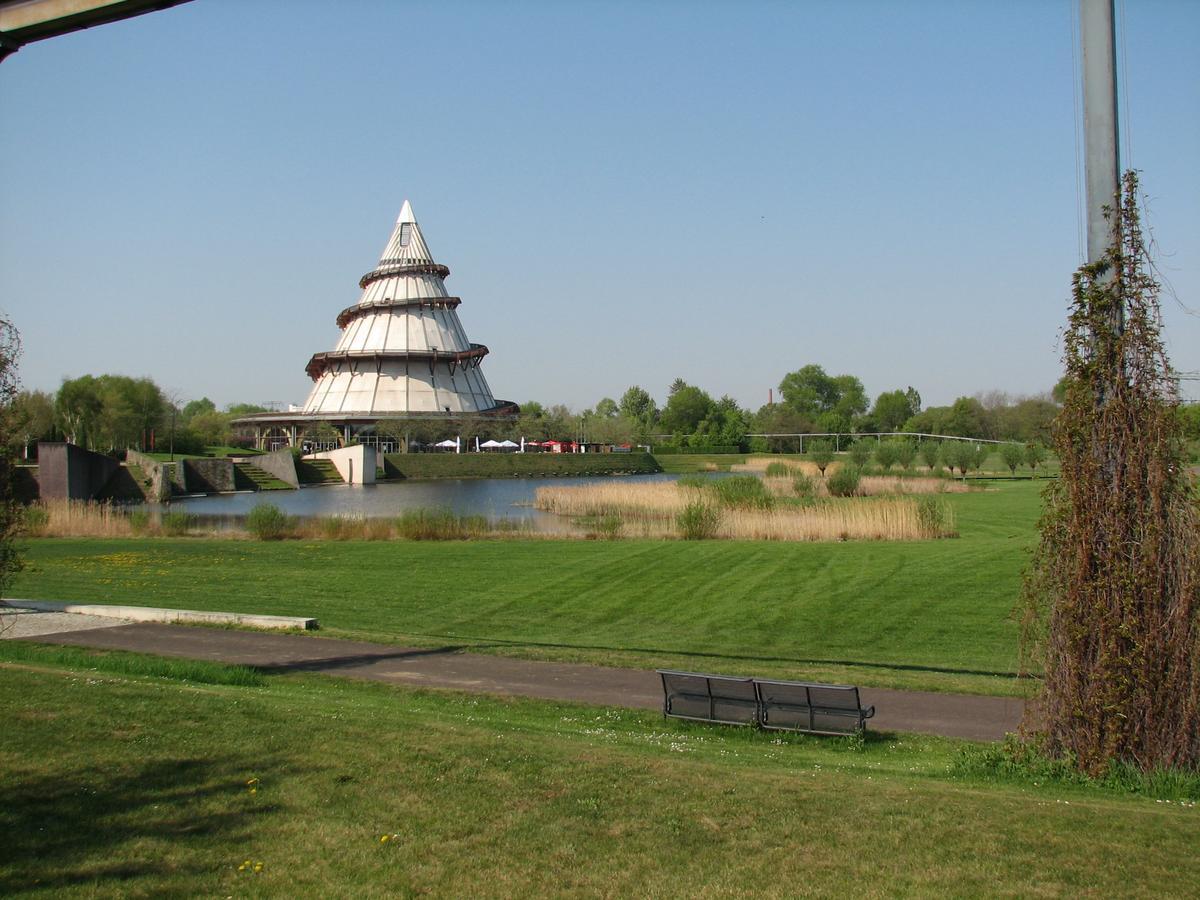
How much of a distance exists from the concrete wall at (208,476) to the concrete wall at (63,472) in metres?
8.91

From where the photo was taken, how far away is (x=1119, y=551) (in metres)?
5.64

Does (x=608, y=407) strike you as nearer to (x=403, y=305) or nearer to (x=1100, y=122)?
(x=403, y=305)

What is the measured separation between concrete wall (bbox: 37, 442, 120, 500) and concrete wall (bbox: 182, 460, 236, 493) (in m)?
8.91

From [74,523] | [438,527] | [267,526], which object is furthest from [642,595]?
[74,523]

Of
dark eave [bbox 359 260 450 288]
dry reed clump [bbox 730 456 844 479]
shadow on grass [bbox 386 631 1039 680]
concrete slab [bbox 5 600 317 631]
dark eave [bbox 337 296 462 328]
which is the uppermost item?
dark eave [bbox 359 260 450 288]

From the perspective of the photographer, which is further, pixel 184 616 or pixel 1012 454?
pixel 1012 454

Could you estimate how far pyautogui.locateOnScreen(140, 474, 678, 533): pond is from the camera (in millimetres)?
32625

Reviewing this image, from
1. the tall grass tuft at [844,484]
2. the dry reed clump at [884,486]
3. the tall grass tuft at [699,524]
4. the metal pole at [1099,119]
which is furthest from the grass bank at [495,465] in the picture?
the metal pole at [1099,119]

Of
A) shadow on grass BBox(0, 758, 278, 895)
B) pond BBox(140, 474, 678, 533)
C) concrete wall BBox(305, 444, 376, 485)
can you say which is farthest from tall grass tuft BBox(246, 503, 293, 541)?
concrete wall BBox(305, 444, 376, 485)

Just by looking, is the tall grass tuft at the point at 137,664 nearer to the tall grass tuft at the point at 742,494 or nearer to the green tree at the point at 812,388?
the tall grass tuft at the point at 742,494

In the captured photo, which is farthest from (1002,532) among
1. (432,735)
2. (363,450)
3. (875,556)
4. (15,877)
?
(363,450)

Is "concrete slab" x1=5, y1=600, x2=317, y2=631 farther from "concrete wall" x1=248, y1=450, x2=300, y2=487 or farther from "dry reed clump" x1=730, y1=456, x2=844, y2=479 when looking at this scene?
"concrete wall" x1=248, y1=450, x2=300, y2=487

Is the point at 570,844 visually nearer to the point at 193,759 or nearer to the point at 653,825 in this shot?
the point at 653,825

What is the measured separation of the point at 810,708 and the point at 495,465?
62.5 metres
